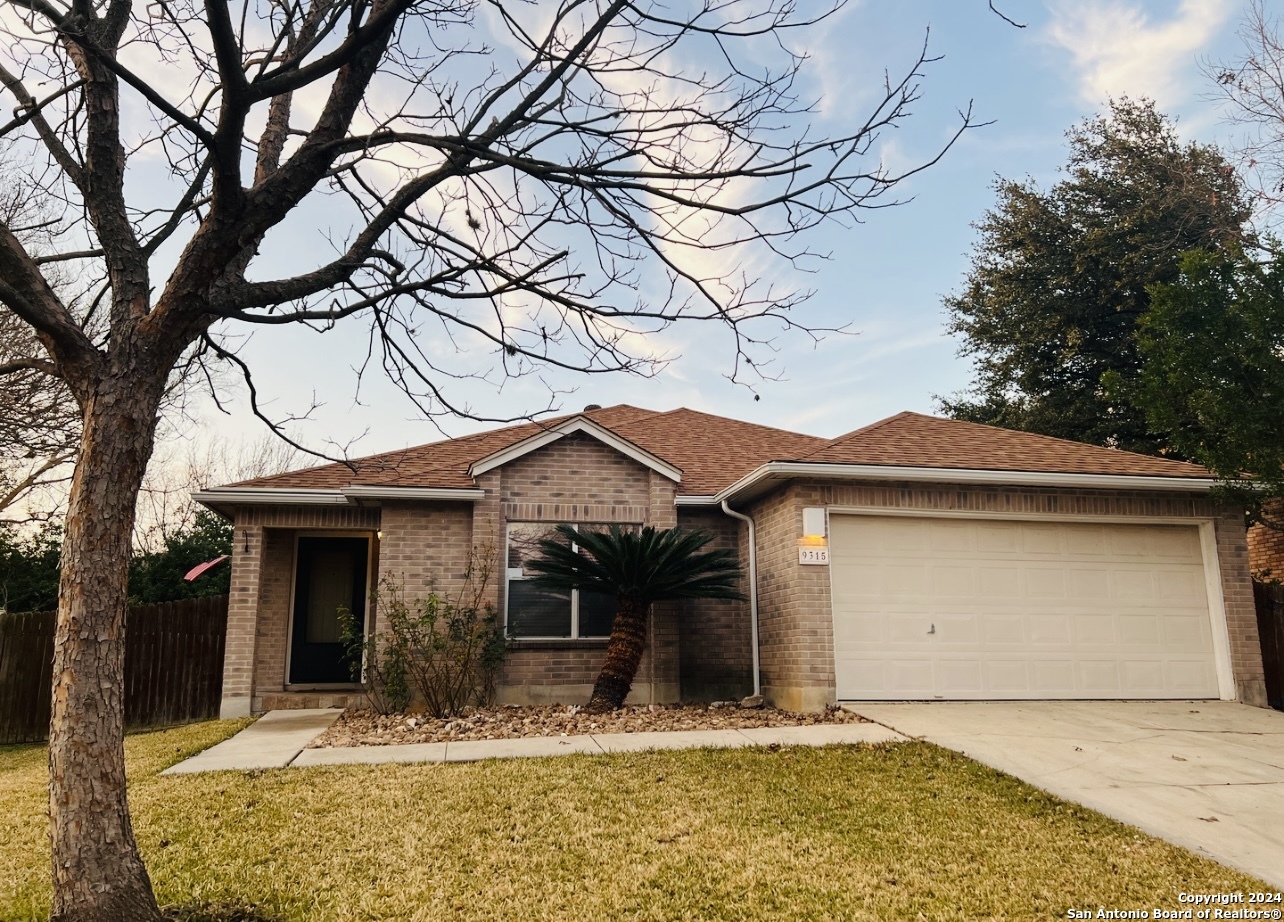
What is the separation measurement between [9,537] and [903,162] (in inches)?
753

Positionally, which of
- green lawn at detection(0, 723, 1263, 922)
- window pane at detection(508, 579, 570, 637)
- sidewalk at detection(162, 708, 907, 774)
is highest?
window pane at detection(508, 579, 570, 637)

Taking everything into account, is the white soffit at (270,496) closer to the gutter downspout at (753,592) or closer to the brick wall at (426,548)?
the brick wall at (426,548)

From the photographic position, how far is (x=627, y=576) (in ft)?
31.9

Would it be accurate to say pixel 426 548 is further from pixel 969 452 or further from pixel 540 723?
pixel 969 452

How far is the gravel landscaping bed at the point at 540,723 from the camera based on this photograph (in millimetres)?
8703

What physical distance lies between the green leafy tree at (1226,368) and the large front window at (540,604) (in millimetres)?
7193

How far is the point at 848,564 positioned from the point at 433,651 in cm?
501

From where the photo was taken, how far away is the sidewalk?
746 cm

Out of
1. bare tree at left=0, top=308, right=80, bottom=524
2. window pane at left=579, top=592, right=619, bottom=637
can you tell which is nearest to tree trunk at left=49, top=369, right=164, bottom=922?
bare tree at left=0, top=308, right=80, bottom=524

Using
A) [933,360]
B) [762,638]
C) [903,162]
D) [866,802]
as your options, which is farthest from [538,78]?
[933,360]

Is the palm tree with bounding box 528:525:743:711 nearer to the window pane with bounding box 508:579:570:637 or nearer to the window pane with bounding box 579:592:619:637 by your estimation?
the window pane with bounding box 508:579:570:637

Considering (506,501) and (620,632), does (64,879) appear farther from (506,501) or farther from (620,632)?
(506,501)

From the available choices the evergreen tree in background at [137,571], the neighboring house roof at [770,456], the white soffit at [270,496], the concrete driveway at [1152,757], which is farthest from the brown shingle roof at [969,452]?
the evergreen tree in background at [137,571]

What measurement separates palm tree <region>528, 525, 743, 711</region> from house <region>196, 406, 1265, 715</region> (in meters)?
1.10
